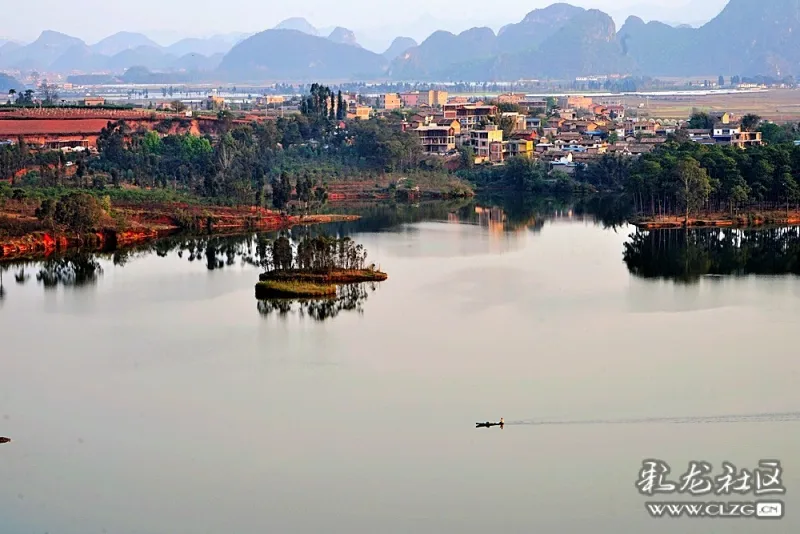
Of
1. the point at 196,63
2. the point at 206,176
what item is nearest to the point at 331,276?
the point at 206,176

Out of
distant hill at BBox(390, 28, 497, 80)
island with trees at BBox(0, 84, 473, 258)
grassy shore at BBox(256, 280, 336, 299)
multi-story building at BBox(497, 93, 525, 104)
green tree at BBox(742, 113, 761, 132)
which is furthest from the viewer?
distant hill at BBox(390, 28, 497, 80)

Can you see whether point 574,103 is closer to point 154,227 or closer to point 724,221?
point 724,221

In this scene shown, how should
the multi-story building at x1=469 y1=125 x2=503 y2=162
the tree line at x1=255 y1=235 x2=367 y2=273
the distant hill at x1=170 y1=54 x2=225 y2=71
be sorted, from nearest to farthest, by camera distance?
the tree line at x1=255 y1=235 x2=367 y2=273 → the multi-story building at x1=469 y1=125 x2=503 y2=162 → the distant hill at x1=170 y1=54 x2=225 y2=71

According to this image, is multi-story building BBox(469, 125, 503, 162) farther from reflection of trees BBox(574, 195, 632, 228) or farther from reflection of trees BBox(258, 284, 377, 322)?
reflection of trees BBox(258, 284, 377, 322)

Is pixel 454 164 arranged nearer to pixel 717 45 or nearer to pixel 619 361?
pixel 619 361

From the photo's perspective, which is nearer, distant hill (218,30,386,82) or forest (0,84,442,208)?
forest (0,84,442,208)

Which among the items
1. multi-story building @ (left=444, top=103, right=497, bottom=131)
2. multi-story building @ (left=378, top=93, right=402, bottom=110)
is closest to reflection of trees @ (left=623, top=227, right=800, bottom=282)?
multi-story building @ (left=444, top=103, right=497, bottom=131)

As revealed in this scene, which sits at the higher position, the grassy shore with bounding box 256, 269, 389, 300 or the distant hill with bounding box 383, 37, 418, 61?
the distant hill with bounding box 383, 37, 418, 61
